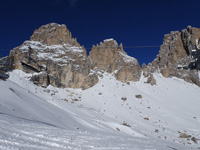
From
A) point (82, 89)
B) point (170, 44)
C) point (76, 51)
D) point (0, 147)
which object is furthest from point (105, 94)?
point (170, 44)

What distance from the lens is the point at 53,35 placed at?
40.0m

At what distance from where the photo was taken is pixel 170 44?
59.3 metres

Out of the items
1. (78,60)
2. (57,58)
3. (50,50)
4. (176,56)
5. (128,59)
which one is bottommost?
(57,58)

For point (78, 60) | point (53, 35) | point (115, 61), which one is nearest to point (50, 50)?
point (53, 35)

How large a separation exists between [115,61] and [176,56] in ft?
84.8

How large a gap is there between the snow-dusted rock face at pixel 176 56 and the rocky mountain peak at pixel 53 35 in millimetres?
32492

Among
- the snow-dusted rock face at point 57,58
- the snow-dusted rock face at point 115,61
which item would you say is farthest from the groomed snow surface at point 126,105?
the snow-dusted rock face at point 115,61

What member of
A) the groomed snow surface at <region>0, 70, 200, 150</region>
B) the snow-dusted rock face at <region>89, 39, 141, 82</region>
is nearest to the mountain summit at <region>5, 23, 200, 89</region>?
the snow-dusted rock face at <region>89, 39, 141, 82</region>

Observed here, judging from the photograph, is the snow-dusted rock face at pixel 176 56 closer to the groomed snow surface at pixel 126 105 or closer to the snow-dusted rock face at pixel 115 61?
the groomed snow surface at pixel 126 105

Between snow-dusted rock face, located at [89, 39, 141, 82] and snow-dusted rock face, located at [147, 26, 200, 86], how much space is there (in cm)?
1284

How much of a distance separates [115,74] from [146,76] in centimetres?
Result: 1124

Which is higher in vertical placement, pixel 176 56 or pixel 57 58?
pixel 176 56

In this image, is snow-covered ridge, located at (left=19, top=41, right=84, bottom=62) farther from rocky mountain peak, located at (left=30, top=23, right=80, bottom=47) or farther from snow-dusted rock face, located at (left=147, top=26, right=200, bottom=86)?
snow-dusted rock face, located at (left=147, top=26, right=200, bottom=86)

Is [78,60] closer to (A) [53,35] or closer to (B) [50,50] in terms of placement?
(B) [50,50]
